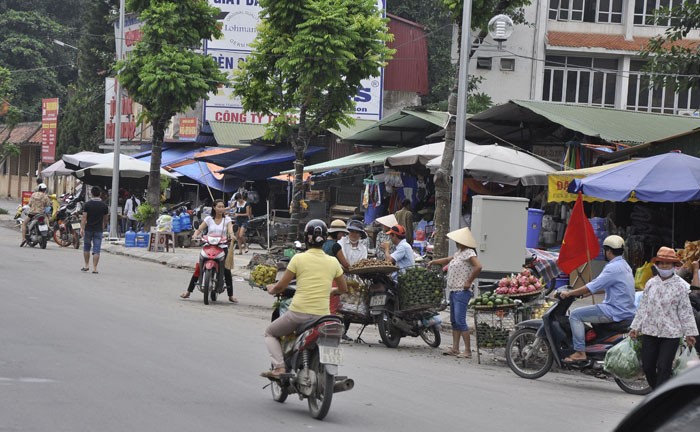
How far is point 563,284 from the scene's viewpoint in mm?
19859

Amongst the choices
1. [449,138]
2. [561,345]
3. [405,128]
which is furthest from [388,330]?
[405,128]

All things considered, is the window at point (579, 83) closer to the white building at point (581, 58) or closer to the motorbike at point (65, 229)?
the white building at point (581, 58)

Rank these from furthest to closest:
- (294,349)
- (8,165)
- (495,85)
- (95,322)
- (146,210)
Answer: (8,165) < (495,85) < (146,210) < (95,322) < (294,349)

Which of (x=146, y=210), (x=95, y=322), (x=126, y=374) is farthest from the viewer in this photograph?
(x=146, y=210)

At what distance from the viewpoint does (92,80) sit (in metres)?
55.4

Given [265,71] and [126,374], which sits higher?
[265,71]

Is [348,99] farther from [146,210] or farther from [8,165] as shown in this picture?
[8,165]

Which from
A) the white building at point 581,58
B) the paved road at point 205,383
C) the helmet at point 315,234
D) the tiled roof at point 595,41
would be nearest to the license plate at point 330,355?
the paved road at point 205,383

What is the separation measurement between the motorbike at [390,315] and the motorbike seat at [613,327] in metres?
2.87

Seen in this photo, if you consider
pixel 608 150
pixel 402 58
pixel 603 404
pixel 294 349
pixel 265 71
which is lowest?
pixel 603 404

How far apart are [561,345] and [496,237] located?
5.90m

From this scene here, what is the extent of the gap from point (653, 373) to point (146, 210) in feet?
78.8

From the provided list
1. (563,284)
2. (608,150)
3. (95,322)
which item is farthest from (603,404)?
(608,150)

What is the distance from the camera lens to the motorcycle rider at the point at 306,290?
8.41m
